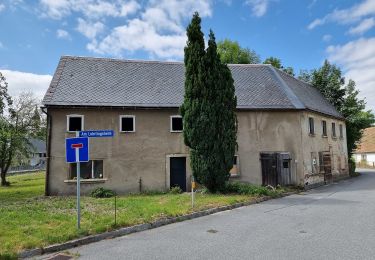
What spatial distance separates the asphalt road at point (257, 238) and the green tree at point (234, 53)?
32.2 m

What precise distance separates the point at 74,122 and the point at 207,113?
7774 millimetres

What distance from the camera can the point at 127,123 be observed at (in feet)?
61.6

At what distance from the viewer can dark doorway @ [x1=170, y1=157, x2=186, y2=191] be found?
19.1 metres

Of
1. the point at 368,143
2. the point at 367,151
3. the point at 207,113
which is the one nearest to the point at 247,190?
the point at 207,113

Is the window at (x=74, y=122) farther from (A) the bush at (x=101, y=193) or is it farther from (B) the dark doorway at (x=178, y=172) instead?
(B) the dark doorway at (x=178, y=172)

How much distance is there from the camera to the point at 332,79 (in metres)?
30.9

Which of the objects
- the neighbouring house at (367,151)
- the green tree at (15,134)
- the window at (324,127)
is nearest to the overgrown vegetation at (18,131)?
the green tree at (15,134)

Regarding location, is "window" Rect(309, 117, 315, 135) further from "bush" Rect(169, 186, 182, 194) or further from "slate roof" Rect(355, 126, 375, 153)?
"slate roof" Rect(355, 126, 375, 153)

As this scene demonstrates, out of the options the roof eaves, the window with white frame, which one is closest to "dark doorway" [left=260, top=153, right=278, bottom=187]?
the window with white frame

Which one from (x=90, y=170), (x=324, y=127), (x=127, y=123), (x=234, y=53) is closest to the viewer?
(x=90, y=170)

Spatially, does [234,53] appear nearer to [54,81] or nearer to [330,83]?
[330,83]

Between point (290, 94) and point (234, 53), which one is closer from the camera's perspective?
point (290, 94)

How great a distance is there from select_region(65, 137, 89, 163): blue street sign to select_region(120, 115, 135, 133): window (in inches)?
385

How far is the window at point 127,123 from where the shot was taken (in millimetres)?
18656
